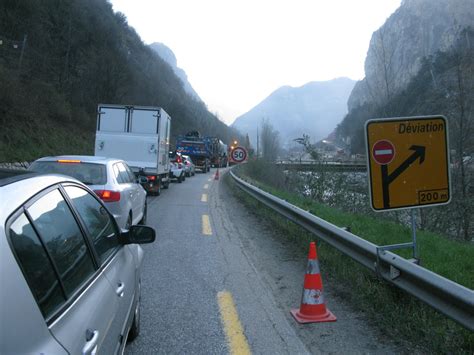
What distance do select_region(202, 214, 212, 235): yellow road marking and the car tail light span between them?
258cm

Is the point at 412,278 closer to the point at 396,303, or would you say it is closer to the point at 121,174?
the point at 396,303

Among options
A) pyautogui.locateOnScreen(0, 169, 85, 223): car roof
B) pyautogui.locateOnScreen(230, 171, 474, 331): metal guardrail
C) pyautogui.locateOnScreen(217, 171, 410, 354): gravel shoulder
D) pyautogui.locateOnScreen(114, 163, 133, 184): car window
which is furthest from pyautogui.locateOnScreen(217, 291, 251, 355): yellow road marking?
pyautogui.locateOnScreen(114, 163, 133, 184): car window

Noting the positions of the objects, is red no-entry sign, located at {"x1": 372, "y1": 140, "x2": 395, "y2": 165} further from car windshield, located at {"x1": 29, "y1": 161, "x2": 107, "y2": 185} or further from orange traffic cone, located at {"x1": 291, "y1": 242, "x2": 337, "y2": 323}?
car windshield, located at {"x1": 29, "y1": 161, "x2": 107, "y2": 185}

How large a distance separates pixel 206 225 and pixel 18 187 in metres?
8.97

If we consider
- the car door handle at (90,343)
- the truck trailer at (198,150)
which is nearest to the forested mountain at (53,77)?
the truck trailer at (198,150)

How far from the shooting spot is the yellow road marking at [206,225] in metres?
9.91

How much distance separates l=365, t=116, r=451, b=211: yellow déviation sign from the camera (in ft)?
16.0

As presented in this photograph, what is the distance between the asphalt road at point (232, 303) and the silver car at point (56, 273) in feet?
3.86

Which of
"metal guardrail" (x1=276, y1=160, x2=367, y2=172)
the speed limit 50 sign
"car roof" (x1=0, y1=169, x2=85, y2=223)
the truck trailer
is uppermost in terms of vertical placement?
the truck trailer

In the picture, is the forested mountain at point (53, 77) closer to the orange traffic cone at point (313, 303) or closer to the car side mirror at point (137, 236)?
the orange traffic cone at point (313, 303)

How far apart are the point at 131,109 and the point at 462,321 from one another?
598 inches

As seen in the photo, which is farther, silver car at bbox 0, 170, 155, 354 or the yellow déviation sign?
the yellow déviation sign

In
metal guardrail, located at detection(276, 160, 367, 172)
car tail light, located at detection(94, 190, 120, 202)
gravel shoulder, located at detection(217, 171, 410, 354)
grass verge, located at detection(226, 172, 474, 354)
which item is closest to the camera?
grass verge, located at detection(226, 172, 474, 354)

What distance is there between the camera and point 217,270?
6664mm
